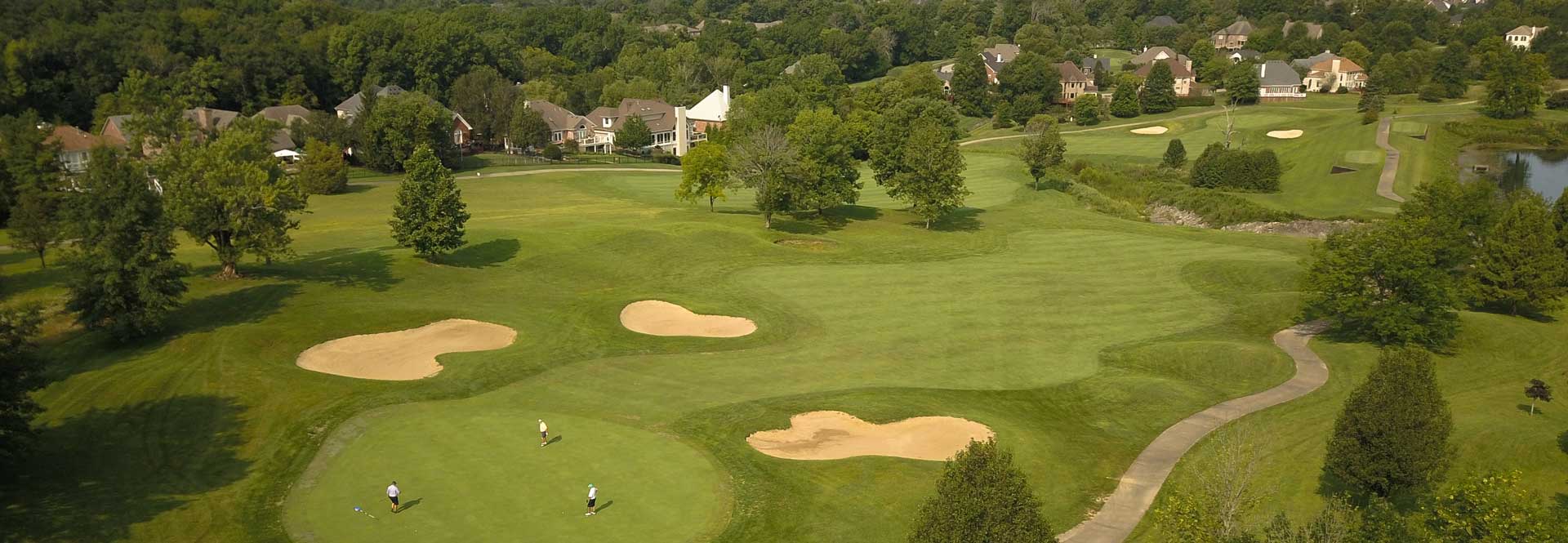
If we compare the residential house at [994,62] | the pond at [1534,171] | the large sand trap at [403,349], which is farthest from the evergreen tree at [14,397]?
the residential house at [994,62]

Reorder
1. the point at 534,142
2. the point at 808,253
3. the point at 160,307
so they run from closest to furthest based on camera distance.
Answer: the point at 160,307
the point at 808,253
the point at 534,142

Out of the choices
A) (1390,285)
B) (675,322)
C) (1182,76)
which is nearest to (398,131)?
(675,322)

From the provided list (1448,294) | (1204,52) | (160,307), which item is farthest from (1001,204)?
(1204,52)

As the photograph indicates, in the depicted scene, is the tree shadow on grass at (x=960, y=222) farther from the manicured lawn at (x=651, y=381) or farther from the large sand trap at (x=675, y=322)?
the large sand trap at (x=675, y=322)

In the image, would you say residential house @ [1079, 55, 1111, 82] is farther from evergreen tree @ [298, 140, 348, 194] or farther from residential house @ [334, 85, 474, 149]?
evergreen tree @ [298, 140, 348, 194]

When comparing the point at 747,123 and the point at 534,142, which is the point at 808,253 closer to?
the point at 747,123

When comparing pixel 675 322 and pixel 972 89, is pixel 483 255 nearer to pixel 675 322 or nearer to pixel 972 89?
pixel 675 322

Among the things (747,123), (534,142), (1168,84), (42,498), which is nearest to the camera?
(42,498)

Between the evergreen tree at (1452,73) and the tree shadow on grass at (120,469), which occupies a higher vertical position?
the evergreen tree at (1452,73)
